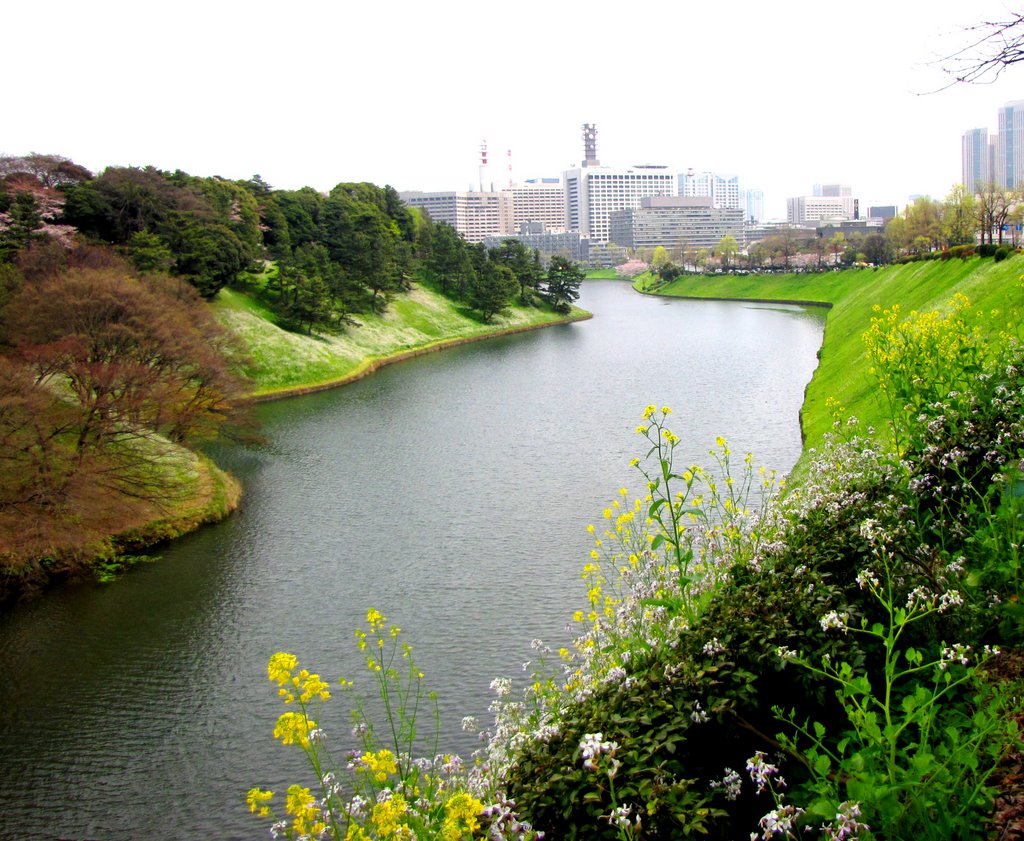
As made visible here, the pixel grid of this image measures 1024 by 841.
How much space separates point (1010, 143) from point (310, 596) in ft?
734

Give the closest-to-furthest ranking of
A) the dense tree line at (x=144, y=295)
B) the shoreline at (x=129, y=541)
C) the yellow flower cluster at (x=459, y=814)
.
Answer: the yellow flower cluster at (x=459, y=814), the shoreline at (x=129, y=541), the dense tree line at (x=144, y=295)

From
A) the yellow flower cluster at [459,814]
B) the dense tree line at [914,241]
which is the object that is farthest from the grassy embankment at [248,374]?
the dense tree line at [914,241]

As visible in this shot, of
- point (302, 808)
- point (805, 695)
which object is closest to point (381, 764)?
point (302, 808)

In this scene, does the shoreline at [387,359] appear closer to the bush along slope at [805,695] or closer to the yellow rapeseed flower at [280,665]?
the bush along slope at [805,695]

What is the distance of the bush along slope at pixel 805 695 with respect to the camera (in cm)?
476

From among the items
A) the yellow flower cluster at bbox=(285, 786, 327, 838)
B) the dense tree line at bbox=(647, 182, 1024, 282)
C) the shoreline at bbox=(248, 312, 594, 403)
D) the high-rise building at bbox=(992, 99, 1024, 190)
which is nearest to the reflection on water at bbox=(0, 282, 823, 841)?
the shoreline at bbox=(248, 312, 594, 403)

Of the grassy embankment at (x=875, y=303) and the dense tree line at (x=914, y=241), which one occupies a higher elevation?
the dense tree line at (x=914, y=241)

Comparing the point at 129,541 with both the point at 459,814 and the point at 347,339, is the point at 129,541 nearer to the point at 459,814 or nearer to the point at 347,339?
the point at 459,814

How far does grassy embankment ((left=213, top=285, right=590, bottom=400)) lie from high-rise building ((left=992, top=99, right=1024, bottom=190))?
17118 cm

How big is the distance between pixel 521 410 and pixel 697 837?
3127cm

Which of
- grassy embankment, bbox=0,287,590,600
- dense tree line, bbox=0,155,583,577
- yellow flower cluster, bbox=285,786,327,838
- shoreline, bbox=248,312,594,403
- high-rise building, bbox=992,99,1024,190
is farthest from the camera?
high-rise building, bbox=992,99,1024,190

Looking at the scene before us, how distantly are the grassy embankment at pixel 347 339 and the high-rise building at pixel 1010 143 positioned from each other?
171m

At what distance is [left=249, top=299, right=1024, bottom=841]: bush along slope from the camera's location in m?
4.76

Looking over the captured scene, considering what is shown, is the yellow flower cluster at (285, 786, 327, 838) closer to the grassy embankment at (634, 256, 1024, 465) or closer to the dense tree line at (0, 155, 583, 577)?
the grassy embankment at (634, 256, 1024, 465)
